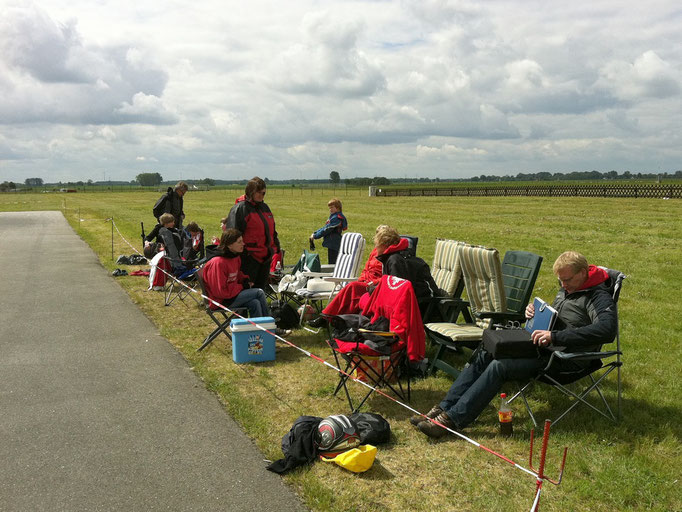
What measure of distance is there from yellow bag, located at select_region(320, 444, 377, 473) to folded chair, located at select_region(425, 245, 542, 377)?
1.69 metres

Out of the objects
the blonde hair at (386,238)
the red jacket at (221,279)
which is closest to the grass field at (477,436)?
the red jacket at (221,279)

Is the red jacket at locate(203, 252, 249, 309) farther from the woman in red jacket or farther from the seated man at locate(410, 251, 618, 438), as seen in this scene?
the seated man at locate(410, 251, 618, 438)

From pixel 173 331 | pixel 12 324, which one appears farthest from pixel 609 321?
pixel 12 324

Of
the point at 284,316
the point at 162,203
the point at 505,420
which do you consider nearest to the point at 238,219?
the point at 284,316

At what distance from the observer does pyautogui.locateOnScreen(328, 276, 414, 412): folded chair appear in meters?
5.00

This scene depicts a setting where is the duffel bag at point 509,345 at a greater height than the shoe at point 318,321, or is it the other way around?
the duffel bag at point 509,345

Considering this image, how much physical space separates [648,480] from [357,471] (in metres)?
1.99

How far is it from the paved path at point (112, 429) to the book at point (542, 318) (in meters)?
2.54

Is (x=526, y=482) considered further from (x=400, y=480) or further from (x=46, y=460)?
(x=46, y=460)

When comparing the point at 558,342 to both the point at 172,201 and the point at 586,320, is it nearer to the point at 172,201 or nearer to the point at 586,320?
the point at 586,320

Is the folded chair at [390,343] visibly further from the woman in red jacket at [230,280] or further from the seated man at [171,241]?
the seated man at [171,241]

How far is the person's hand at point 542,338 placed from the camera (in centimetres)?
445

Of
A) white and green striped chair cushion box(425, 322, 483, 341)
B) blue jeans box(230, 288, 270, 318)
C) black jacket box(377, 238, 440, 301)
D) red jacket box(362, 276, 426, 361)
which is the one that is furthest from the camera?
blue jeans box(230, 288, 270, 318)

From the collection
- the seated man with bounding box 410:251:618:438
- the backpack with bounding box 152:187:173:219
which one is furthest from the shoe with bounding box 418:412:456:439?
the backpack with bounding box 152:187:173:219
